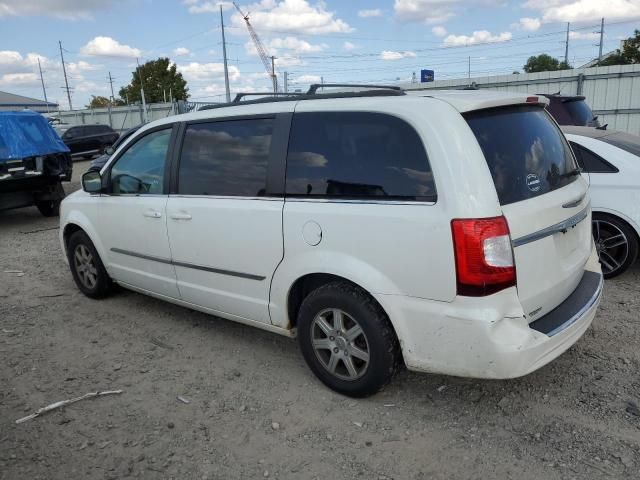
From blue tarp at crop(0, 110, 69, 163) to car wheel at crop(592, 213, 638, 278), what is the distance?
28.8 feet

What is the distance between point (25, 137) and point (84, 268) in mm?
5507

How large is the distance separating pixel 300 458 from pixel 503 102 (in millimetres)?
2209

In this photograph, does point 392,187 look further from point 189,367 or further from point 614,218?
point 614,218

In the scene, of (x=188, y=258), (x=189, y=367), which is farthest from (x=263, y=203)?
(x=189, y=367)

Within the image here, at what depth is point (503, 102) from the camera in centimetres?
300

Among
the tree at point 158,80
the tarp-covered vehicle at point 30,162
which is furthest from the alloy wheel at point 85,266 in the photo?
the tree at point 158,80

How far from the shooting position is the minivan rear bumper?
261 cm

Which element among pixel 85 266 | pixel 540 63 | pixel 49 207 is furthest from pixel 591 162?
pixel 540 63

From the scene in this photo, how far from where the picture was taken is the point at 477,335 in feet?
8.60

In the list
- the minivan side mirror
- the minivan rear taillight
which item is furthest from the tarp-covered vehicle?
the minivan rear taillight

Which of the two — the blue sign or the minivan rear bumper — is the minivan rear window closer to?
the minivan rear bumper

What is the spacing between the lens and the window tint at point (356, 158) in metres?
2.77

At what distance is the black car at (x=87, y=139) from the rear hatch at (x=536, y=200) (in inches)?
909

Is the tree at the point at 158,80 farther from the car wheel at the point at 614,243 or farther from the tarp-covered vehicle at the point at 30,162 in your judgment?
the car wheel at the point at 614,243
